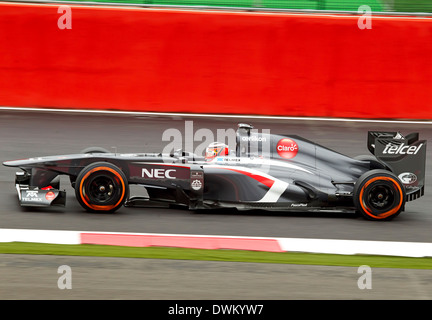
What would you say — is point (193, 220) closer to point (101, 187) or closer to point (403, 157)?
point (101, 187)

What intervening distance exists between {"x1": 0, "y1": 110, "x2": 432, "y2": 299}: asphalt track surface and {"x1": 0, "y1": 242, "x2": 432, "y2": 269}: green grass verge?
24 centimetres

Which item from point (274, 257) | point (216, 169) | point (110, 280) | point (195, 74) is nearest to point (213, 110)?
point (195, 74)

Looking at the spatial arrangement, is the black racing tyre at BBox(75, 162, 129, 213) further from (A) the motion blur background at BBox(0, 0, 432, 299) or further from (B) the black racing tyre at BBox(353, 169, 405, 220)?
(A) the motion blur background at BBox(0, 0, 432, 299)

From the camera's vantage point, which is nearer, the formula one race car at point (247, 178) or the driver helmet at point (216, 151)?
the formula one race car at point (247, 178)

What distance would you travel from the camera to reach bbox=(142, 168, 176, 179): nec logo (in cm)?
864

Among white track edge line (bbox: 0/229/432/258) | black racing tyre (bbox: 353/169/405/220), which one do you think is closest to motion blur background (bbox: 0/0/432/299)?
black racing tyre (bbox: 353/169/405/220)

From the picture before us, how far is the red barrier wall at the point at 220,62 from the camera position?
47.1ft

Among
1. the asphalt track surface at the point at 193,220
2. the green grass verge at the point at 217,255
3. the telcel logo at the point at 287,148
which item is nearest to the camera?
the asphalt track surface at the point at 193,220

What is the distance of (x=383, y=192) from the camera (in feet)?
28.6

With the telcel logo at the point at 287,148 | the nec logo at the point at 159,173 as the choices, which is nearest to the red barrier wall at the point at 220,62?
the telcel logo at the point at 287,148

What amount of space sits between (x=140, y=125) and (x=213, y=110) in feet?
5.16

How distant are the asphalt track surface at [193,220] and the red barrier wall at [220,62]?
0.42m

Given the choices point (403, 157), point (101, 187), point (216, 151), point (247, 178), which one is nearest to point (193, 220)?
point (247, 178)

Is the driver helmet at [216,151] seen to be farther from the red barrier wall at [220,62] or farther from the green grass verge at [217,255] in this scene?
the red barrier wall at [220,62]
